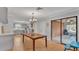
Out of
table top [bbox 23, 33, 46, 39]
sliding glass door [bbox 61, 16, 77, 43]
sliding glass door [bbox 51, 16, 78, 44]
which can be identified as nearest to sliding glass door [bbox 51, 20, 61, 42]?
sliding glass door [bbox 51, 16, 78, 44]

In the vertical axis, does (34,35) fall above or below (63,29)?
below

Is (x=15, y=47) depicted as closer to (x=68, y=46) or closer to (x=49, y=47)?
(x=49, y=47)

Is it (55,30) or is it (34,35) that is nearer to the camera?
(34,35)

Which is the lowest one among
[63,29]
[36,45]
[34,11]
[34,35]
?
[36,45]

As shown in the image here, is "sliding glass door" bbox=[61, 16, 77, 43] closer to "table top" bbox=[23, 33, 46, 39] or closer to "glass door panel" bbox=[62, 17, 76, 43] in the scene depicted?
"glass door panel" bbox=[62, 17, 76, 43]

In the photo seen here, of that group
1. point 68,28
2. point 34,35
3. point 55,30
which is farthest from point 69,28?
point 34,35

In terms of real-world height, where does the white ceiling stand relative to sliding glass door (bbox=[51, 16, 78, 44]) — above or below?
above

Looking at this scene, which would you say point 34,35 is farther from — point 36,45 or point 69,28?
point 69,28

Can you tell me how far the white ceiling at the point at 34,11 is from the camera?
178 cm

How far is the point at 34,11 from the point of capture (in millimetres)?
1808

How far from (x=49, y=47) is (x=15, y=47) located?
2.20 feet

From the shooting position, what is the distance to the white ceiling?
1.78 metres
